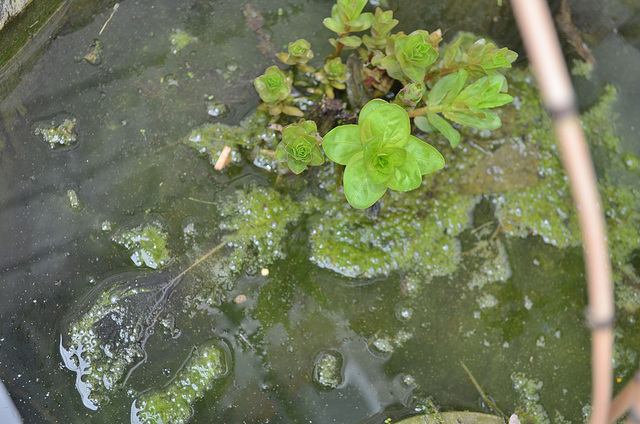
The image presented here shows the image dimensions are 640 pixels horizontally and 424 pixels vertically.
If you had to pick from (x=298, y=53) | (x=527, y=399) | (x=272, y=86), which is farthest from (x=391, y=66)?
(x=527, y=399)

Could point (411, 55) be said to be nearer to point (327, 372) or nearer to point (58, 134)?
point (327, 372)

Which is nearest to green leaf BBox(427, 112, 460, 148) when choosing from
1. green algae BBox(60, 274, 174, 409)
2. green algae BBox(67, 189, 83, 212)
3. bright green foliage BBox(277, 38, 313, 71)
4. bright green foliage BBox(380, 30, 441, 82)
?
bright green foliage BBox(380, 30, 441, 82)

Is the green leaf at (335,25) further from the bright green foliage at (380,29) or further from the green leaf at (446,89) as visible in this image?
the green leaf at (446,89)

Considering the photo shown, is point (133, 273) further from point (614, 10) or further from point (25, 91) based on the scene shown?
point (614, 10)

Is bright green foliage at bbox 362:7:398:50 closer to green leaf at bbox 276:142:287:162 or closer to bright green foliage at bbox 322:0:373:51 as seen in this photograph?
bright green foliage at bbox 322:0:373:51

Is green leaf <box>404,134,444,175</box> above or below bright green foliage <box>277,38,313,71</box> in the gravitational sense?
below

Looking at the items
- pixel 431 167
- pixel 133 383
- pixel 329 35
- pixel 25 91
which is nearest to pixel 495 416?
pixel 431 167

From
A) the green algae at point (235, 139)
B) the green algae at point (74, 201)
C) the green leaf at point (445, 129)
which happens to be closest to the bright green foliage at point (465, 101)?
the green leaf at point (445, 129)
